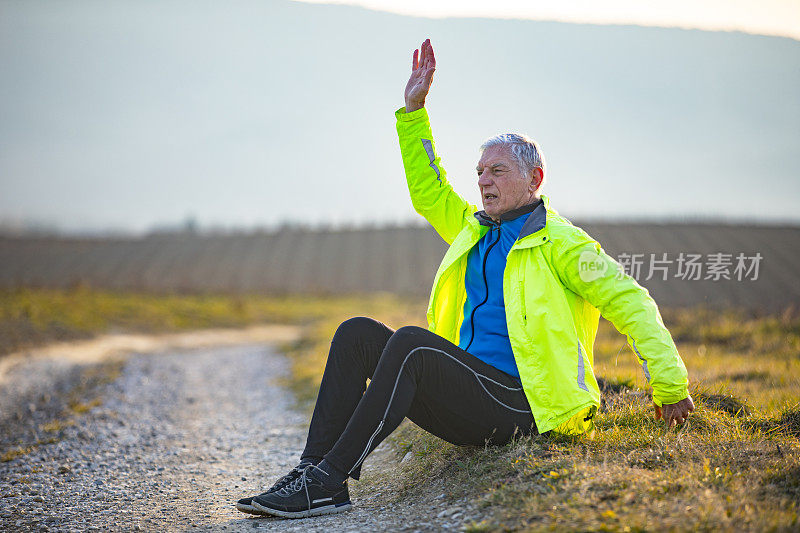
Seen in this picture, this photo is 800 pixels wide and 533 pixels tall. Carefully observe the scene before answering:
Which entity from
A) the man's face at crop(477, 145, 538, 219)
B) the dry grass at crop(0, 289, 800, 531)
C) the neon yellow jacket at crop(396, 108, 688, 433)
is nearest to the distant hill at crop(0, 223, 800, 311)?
the dry grass at crop(0, 289, 800, 531)

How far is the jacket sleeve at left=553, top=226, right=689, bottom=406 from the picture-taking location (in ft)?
9.80

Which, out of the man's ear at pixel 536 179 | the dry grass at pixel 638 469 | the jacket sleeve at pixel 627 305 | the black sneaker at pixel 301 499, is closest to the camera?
the dry grass at pixel 638 469

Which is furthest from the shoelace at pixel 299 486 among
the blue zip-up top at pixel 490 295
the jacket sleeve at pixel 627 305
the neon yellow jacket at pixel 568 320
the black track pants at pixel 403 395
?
the jacket sleeve at pixel 627 305

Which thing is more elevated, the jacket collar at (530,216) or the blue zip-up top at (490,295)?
the jacket collar at (530,216)

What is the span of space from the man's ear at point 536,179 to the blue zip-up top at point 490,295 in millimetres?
87

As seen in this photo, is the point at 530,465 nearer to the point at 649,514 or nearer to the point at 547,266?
the point at 649,514

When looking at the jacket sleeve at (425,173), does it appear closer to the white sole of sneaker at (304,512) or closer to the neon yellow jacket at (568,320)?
the neon yellow jacket at (568,320)

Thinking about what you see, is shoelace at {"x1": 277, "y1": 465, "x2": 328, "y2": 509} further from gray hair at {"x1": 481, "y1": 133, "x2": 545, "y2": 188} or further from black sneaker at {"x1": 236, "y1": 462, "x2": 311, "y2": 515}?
gray hair at {"x1": 481, "y1": 133, "x2": 545, "y2": 188}

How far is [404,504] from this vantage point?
343cm

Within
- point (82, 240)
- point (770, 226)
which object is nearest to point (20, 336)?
point (770, 226)

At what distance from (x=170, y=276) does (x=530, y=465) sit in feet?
142

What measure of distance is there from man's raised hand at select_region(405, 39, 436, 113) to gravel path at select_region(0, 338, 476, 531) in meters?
2.37

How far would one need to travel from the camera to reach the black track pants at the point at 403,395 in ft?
10.0

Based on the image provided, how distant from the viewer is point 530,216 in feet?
11.1
